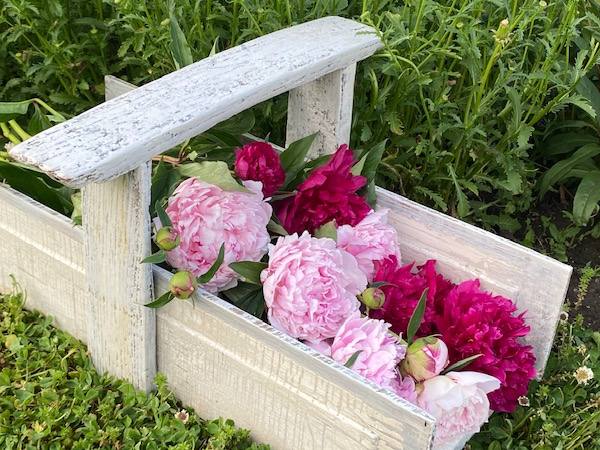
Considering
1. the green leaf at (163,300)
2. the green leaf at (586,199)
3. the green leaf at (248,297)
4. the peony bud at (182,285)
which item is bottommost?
the green leaf at (586,199)

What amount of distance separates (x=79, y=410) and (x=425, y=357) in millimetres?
702

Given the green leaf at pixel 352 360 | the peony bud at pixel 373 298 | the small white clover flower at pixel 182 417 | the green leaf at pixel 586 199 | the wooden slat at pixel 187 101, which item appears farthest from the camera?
the green leaf at pixel 586 199

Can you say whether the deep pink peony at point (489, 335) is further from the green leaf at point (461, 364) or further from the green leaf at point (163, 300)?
the green leaf at point (163, 300)

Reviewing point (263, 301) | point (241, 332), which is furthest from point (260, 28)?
point (241, 332)

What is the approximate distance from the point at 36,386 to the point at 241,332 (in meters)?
0.55

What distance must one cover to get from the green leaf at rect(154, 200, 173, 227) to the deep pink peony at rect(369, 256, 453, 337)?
44 centimetres

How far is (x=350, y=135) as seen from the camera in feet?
6.93

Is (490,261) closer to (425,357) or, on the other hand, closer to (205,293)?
(425,357)

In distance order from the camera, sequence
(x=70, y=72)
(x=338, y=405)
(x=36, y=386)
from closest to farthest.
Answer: (x=338, y=405) < (x=36, y=386) < (x=70, y=72)

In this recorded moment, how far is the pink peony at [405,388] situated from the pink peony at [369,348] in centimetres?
4

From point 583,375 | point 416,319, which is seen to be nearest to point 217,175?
point 416,319

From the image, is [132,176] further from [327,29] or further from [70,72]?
[70,72]

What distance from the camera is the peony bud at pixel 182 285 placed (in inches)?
60.2

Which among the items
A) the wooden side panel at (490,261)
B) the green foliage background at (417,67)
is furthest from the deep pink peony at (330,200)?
the green foliage background at (417,67)
